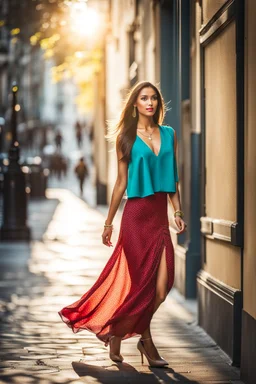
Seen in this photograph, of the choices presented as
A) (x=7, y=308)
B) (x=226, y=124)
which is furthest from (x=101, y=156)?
(x=226, y=124)

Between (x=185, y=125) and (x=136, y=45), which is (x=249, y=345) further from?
(x=136, y=45)

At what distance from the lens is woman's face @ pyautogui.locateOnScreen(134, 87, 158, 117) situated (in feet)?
25.3

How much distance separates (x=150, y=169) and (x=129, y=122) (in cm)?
38

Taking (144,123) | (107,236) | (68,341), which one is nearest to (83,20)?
(68,341)

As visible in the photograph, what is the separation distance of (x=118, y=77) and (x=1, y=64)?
5489 cm

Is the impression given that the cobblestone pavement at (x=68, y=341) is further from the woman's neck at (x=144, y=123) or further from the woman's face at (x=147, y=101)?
the woman's face at (x=147, y=101)

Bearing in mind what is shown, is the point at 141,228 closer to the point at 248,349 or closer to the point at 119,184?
the point at 119,184

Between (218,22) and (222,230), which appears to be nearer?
(222,230)

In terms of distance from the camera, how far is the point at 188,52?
496 inches

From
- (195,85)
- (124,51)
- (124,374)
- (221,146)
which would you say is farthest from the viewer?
(124,51)

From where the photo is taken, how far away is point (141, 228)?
768cm

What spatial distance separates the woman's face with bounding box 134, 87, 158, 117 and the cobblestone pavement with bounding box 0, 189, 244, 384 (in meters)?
1.82

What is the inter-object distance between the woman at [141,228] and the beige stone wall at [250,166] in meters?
0.61

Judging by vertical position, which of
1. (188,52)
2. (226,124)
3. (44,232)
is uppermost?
(188,52)
